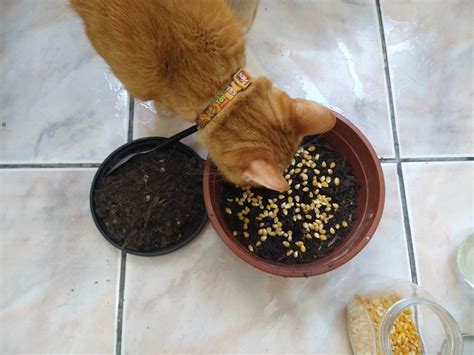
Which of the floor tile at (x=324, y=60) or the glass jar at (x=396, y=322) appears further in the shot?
the floor tile at (x=324, y=60)

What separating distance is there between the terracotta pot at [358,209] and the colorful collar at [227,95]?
Result: 14 centimetres

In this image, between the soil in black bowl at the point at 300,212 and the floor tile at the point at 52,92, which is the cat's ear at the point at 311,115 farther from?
the floor tile at the point at 52,92

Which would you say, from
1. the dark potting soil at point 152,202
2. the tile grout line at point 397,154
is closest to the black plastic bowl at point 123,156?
the dark potting soil at point 152,202

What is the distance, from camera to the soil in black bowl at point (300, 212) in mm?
1027

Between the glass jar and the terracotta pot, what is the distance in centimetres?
17

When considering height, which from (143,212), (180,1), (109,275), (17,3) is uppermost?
(180,1)

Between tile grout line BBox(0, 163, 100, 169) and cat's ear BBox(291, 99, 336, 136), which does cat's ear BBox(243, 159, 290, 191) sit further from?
tile grout line BBox(0, 163, 100, 169)

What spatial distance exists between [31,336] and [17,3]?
938 millimetres

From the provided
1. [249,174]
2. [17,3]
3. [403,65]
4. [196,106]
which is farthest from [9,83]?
[403,65]

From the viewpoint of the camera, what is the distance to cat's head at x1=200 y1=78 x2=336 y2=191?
2.76 ft

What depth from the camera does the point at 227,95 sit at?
853mm

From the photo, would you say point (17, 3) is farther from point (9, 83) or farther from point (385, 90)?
point (385, 90)

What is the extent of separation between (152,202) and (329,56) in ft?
2.17

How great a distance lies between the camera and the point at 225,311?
111 centimetres
